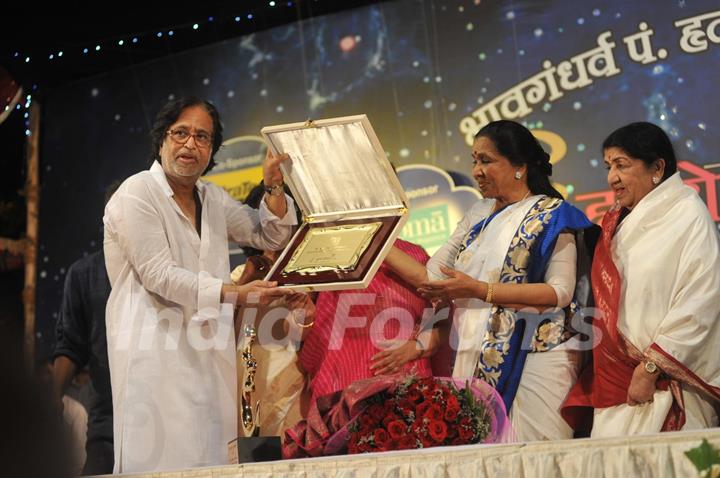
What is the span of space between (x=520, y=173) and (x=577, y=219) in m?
0.27

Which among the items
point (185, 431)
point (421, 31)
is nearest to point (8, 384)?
point (185, 431)

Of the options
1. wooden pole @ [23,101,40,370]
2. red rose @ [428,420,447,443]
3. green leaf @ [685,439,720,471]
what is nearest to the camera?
green leaf @ [685,439,720,471]

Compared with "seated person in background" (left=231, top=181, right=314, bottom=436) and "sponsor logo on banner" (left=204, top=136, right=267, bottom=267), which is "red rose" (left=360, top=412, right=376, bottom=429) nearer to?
"seated person in background" (left=231, top=181, right=314, bottom=436)

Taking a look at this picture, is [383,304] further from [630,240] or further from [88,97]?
[88,97]

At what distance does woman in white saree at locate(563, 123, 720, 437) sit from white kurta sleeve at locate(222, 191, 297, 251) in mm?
997

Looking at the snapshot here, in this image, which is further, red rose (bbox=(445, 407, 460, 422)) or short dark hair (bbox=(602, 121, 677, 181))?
short dark hair (bbox=(602, 121, 677, 181))

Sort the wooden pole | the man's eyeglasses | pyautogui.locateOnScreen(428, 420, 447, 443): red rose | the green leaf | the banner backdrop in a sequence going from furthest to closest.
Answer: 1. the wooden pole
2. the banner backdrop
3. the man's eyeglasses
4. pyautogui.locateOnScreen(428, 420, 447, 443): red rose
5. the green leaf

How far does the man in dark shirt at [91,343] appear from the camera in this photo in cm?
400

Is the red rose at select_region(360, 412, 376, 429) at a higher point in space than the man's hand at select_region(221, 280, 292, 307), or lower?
lower

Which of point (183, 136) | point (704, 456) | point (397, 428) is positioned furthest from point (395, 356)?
point (704, 456)

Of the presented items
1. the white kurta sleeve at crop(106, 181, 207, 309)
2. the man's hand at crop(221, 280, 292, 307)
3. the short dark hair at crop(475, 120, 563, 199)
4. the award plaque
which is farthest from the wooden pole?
the short dark hair at crop(475, 120, 563, 199)

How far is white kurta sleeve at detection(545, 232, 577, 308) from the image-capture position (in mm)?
2916

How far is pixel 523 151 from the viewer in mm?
3168

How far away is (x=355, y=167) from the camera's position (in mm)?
3062
